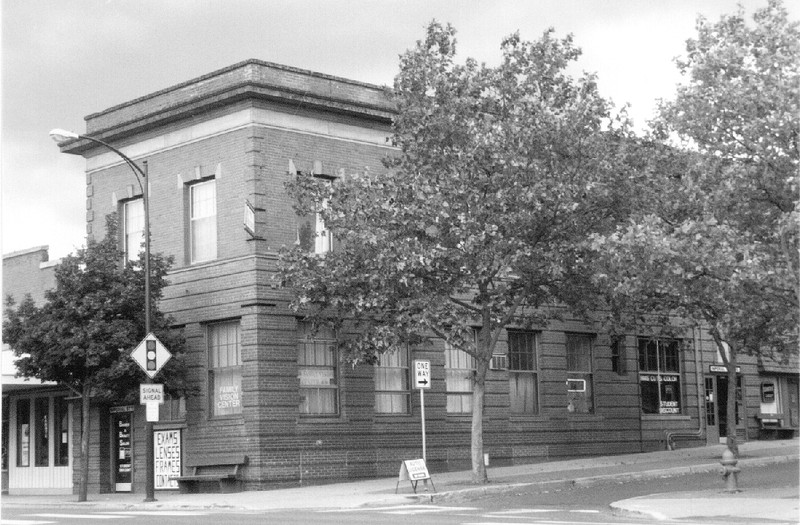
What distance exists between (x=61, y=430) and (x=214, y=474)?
7.90m

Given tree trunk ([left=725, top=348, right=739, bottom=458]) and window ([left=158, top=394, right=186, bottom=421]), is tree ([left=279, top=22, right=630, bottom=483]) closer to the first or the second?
window ([left=158, top=394, right=186, bottom=421])

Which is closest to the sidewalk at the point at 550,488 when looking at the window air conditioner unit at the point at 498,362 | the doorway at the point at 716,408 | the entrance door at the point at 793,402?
the window air conditioner unit at the point at 498,362

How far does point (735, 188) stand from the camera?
68.1 ft

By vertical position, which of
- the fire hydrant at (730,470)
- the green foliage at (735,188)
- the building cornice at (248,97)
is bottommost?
the fire hydrant at (730,470)

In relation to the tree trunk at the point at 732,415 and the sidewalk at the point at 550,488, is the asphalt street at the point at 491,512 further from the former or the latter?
the tree trunk at the point at 732,415

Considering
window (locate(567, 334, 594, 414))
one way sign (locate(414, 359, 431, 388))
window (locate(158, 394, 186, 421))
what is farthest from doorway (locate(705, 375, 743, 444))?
window (locate(158, 394, 186, 421))

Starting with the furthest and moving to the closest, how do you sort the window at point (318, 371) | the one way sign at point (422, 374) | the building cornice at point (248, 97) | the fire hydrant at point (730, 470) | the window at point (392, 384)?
1. the window at point (392, 384)
2. the window at point (318, 371)
3. the building cornice at point (248, 97)
4. the one way sign at point (422, 374)
5. the fire hydrant at point (730, 470)

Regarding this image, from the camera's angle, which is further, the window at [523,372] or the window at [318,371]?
the window at [523,372]

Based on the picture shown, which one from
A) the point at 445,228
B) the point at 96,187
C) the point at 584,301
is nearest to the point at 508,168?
the point at 445,228

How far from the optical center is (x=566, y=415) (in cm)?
3603

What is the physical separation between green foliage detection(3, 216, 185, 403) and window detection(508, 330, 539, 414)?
34.5ft

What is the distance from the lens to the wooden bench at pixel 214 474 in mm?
28375

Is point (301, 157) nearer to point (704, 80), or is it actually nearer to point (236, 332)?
point (236, 332)

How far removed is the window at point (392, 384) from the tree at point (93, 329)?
542cm
